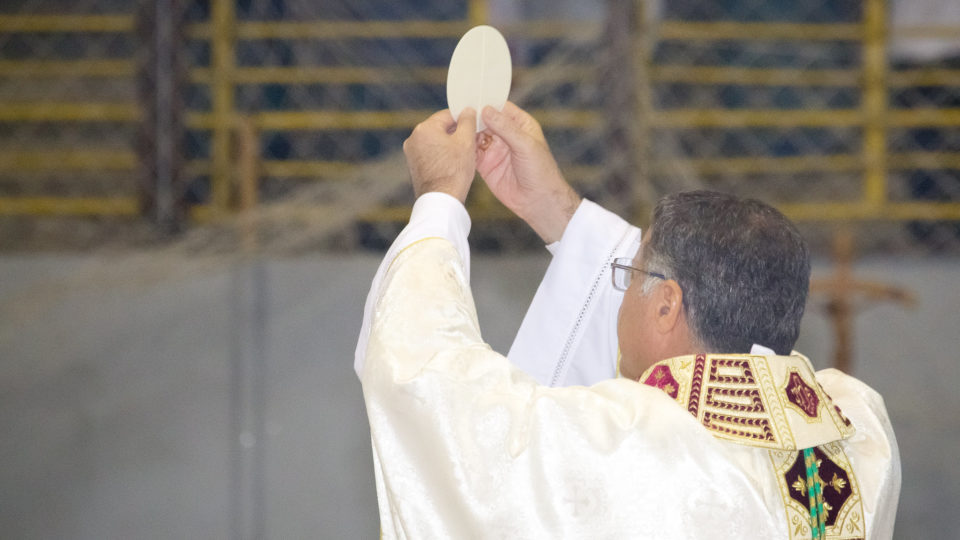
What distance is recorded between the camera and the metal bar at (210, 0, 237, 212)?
3.89 meters

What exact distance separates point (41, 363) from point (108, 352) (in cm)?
24

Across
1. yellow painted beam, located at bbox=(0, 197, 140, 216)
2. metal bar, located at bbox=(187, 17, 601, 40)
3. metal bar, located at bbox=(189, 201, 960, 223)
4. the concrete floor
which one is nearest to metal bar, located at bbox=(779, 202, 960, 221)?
metal bar, located at bbox=(189, 201, 960, 223)

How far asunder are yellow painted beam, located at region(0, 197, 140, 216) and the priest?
299 cm

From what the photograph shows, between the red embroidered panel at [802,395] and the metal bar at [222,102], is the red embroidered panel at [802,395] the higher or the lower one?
the lower one

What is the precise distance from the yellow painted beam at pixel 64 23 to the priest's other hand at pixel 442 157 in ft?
10.2

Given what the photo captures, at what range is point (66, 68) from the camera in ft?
13.0

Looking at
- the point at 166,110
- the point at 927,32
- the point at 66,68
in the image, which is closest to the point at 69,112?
the point at 66,68

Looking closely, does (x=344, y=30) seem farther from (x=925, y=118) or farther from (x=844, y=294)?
(x=925, y=118)

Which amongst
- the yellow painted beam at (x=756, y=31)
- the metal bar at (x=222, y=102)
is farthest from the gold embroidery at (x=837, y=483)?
the metal bar at (x=222, y=102)

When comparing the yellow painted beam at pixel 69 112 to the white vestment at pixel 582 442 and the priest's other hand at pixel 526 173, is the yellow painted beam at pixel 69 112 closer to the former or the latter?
the priest's other hand at pixel 526 173

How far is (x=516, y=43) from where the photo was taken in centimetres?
387

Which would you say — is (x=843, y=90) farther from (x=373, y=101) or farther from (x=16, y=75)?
(x=16, y=75)

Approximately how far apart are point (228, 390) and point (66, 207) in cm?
108

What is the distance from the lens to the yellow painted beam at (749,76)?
154 inches
